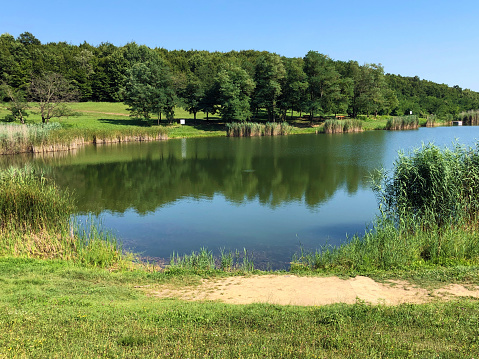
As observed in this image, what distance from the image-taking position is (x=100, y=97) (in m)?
84.0

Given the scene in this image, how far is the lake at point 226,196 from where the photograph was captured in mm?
12648

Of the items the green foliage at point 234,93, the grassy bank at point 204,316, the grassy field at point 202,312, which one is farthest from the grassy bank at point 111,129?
the grassy bank at point 204,316

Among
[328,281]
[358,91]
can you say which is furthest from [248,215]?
[358,91]

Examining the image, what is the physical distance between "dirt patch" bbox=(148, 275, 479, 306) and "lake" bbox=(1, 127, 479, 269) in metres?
1.97

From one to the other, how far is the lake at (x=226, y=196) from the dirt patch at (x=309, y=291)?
197 cm

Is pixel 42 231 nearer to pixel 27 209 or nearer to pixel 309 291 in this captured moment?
pixel 27 209

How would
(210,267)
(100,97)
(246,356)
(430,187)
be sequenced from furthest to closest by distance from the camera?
(100,97)
(430,187)
(210,267)
(246,356)

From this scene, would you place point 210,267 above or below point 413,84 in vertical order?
below

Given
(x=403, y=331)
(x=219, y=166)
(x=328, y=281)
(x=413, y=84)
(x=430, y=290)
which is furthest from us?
(x=413, y=84)

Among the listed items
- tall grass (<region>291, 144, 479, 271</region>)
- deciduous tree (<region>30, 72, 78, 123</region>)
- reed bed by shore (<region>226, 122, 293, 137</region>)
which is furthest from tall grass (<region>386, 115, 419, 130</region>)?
tall grass (<region>291, 144, 479, 271</region>)

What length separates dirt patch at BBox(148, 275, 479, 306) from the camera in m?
7.28

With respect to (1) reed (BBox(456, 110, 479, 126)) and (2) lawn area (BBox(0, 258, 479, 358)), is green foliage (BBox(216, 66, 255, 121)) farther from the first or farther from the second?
(2) lawn area (BBox(0, 258, 479, 358))

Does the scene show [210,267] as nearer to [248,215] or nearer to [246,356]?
[246,356]

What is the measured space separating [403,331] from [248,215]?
34.0 feet
